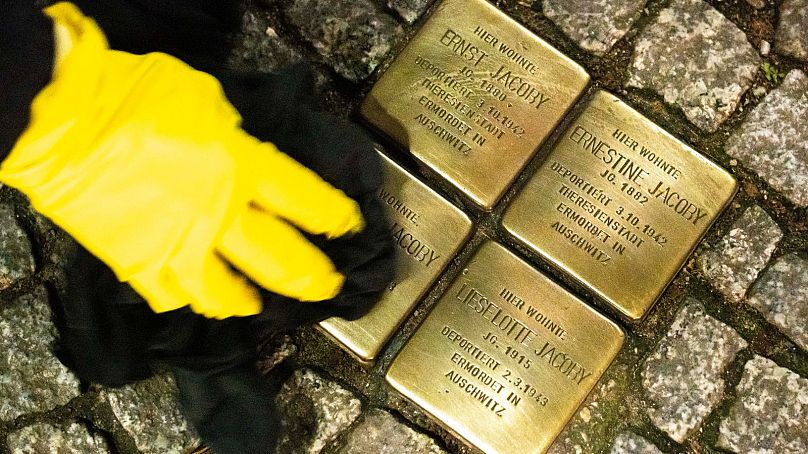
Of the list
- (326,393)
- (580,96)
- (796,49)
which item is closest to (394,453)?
(326,393)

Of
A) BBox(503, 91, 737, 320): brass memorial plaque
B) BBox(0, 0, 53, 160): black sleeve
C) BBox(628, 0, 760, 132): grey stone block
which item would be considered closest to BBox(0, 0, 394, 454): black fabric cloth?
BBox(0, 0, 53, 160): black sleeve

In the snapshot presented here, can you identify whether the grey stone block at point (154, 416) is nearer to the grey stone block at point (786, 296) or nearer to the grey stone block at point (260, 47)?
the grey stone block at point (260, 47)

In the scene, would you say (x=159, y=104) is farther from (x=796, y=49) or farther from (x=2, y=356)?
(x=796, y=49)

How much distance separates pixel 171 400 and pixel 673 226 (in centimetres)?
116

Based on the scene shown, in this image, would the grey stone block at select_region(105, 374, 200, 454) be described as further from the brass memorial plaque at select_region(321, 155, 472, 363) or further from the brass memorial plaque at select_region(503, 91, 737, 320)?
the brass memorial plaque at select_region(503, 91, 737, 320)

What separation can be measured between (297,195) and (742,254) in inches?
38.6

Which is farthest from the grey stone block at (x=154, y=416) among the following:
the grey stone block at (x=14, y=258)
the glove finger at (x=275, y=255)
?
the glove finger at (x=275, y=255)

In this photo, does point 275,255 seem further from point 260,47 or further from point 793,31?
point 793,31

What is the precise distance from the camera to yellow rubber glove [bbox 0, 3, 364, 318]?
99cm

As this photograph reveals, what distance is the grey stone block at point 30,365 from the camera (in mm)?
1418

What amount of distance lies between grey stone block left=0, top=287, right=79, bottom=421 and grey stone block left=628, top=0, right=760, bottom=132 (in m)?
1.43

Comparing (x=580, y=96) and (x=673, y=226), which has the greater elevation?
(x=580, y=96)

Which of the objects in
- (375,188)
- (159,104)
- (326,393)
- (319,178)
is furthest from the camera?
(326,393)

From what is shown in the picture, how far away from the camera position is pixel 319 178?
44.7 inches
